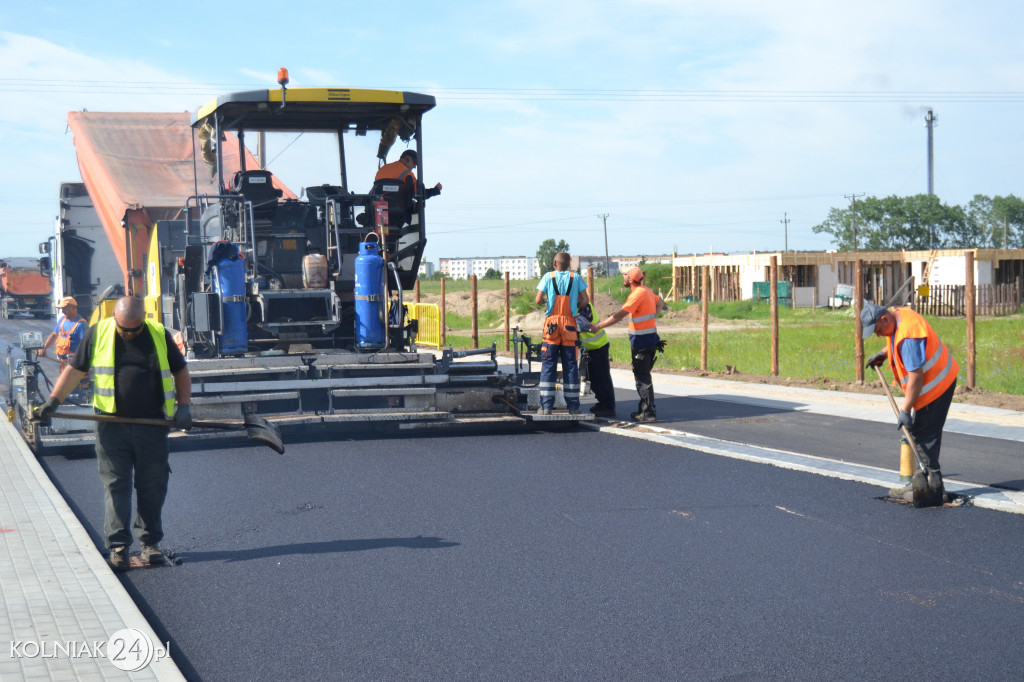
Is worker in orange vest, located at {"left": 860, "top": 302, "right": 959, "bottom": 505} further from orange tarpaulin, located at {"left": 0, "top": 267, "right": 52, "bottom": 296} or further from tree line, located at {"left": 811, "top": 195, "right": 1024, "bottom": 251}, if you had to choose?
tree line, located at {"left": 811, "top": 195, "right": 1024, "bottom": 251}

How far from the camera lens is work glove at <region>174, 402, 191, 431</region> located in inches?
244

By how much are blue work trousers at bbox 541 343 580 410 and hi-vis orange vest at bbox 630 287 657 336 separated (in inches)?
38.5

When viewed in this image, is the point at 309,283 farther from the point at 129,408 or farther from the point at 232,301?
the point at 129,408

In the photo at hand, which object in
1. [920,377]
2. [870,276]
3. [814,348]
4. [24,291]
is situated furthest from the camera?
[870,276]

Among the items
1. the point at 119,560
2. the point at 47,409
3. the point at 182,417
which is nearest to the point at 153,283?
the point at 47,409

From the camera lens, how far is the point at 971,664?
439 centimetres

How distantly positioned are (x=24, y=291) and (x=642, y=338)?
35.8 meters

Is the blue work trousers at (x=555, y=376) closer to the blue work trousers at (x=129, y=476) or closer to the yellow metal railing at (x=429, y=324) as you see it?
the blue work trousers at (x=129, y=476)

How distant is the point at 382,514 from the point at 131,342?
80.1 inches

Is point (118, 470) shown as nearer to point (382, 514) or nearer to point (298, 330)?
point (382, 514)

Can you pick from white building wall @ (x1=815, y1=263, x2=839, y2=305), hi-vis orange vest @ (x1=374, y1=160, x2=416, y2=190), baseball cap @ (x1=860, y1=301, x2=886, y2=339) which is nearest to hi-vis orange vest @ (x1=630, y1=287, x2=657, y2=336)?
hi-vis orange vest @ (x1=374, y1=160, x2=416, y2=190)

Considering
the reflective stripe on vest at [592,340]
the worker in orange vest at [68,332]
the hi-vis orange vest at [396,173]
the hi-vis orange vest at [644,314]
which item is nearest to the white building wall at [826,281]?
the reflective stripe on vest at [592,340]

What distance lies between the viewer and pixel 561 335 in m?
11.0

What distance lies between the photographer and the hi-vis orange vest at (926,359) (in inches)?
285
